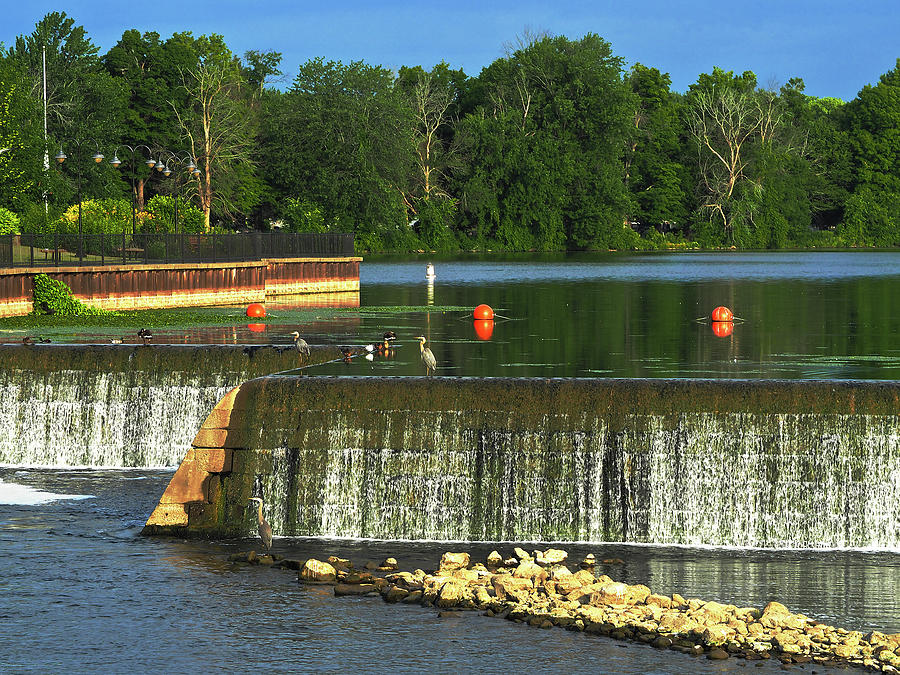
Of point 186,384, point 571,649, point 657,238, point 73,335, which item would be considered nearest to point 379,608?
point 571,649

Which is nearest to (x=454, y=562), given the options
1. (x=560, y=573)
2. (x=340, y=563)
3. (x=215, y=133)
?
(x=560, y=573)

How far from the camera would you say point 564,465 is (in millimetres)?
20359

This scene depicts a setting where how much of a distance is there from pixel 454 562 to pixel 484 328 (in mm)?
26393

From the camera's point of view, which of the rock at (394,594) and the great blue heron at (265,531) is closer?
the rock at (394,594)

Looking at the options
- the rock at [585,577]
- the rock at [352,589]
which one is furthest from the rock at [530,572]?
the rock at [352,589]

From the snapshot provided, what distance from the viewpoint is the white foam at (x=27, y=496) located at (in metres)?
22.5

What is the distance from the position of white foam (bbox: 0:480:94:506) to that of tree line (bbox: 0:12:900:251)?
5323cm

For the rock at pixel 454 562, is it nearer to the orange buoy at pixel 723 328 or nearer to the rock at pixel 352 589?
the rock at pixel 352 589

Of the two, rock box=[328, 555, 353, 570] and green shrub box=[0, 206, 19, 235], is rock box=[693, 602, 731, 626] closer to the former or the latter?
rock box=[328, 555, 353, 570]

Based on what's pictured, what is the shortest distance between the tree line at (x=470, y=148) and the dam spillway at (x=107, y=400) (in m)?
49.4

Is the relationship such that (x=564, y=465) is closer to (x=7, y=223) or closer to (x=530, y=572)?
(x=530, y=572)

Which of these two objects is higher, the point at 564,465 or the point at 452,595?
the point at 564,465

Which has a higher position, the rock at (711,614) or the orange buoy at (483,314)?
the orange buoy at (483,314)

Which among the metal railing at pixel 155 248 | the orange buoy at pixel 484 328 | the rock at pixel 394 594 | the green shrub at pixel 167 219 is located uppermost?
the green shrub at pixel 167 219
